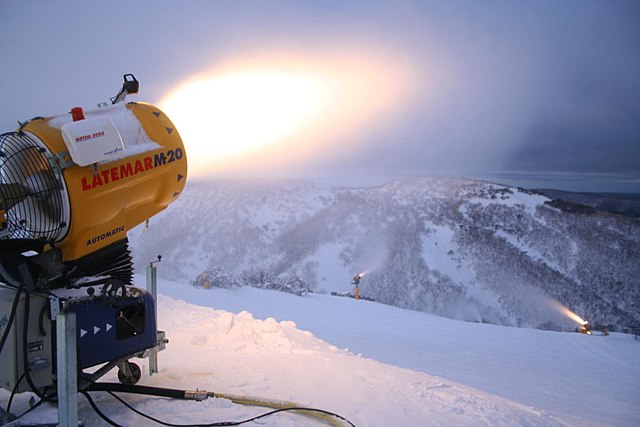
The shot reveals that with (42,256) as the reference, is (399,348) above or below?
below

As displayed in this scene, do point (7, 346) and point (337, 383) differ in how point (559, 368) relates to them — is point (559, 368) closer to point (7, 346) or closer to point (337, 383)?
point (337, 383)

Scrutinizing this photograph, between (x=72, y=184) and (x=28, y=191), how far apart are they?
24cm

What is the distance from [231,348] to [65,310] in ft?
8.17

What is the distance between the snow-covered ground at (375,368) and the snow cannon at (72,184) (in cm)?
100

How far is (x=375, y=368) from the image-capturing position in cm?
421

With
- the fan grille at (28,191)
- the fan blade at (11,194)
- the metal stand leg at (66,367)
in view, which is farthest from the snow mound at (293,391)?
the fan blade at (11,194)

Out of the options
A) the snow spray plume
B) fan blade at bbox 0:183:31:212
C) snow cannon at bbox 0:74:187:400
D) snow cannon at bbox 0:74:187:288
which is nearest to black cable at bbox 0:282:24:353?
snow cannon at bbox 0:74:187:400

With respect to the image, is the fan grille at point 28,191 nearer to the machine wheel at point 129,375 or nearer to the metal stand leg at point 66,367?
the metal stand leg at point 66,367

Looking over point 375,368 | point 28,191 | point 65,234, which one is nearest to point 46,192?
point 28,191

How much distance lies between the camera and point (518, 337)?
10.2m

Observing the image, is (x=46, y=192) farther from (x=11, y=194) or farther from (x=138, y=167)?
(x=138, y=167)

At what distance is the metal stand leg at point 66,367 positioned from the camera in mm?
2039

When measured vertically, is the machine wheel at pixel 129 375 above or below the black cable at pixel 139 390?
below

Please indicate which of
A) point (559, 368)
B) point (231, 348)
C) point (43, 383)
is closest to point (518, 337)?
point (559, 368)
